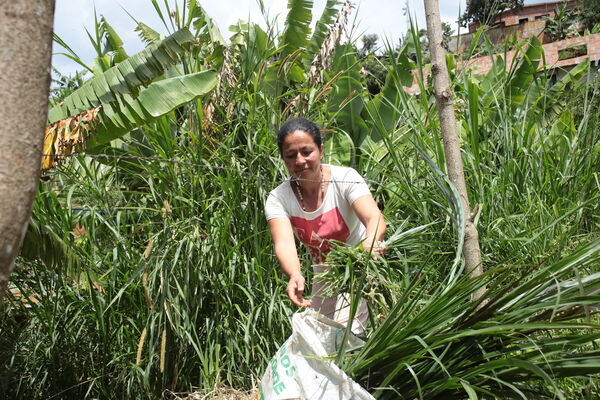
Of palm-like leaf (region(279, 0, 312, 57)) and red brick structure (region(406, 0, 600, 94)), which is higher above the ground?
palm-like leaf (region(279, 0, 312, 57))

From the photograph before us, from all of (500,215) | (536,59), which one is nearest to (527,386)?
(500,215)

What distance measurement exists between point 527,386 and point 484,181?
2035mm

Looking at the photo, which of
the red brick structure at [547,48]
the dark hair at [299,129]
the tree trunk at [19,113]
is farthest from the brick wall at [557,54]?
the tree trunk at [19,113]

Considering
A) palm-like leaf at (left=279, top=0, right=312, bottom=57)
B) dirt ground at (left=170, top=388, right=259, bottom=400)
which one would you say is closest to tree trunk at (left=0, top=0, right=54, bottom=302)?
dirt ground at (left=170, top=388, right=259, bottom=400)

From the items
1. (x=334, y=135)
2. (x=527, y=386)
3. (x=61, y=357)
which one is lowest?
(x=61, y=357)

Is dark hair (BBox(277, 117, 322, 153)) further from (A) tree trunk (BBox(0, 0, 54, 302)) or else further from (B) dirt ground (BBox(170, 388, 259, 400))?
(B) dirt ground (BBox(170, 388, 259, 400))

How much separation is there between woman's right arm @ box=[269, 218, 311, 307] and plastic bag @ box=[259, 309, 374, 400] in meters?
0.11

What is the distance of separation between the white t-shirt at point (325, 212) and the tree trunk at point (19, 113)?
4.87ft

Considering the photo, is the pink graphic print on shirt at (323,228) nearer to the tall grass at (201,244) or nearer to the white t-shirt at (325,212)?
the white t-shirt at (325,212)

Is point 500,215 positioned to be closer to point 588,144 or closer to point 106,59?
point 588,144

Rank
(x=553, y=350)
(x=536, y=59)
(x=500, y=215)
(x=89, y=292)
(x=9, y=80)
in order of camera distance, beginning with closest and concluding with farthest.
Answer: (x=9, y=80)
(x=553, y=350)
(x=500, y=215)
(x=89, y=292)
(x=536, y=59)

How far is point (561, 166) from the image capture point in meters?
4.10

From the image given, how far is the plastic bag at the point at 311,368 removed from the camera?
208 cm

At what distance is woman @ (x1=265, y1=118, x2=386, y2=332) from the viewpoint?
8.70 feet
